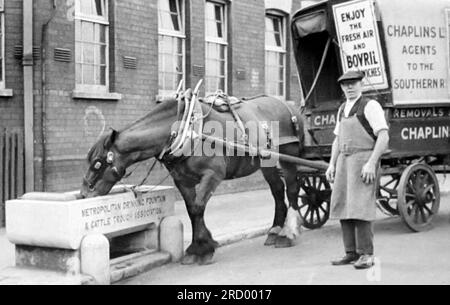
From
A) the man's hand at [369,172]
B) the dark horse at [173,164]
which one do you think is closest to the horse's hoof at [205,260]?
the dark horse at [173,164]

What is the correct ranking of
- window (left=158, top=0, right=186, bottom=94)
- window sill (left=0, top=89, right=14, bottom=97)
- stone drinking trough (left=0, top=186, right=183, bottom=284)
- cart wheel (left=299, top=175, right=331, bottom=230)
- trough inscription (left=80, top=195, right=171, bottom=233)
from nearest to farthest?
stone drinking trough (left=0, top=186, right=183, bottom=284) < trough inscription (left=80, top=195, right=171, bottom=233) < cart wheel (left=299, top=175, right=331, bottom=230) < window sill (left=0, top=89, right=14, bottom=97) < window (left=158, top=0, right=186, bottom=94)

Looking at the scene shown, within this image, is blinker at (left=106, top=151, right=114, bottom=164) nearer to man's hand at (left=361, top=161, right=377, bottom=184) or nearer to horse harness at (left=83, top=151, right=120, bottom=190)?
horse harness at (left=83, top=151, right=120, bottom=190)

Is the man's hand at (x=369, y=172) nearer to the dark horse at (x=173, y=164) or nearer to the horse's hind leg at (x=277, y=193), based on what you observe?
the dark horse at (x=173, y=164)

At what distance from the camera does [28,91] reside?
404 inches

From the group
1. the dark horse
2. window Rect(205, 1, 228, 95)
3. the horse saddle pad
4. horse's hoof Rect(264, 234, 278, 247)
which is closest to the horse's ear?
the dark horse

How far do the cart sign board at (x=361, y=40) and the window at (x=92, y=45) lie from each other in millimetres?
4448

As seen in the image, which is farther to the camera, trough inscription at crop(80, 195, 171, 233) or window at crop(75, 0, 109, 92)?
window at crop(75, 0, 109, 92)

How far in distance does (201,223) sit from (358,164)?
1912mm

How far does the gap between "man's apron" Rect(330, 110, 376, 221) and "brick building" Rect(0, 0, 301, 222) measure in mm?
5489

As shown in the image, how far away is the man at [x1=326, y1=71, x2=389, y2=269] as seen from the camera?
651 cm

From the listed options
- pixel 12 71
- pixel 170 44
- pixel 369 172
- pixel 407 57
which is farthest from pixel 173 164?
pixel 170 44

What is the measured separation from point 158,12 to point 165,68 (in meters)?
1.11

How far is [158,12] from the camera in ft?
42.0

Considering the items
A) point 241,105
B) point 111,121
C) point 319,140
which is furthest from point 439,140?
point 111,121
